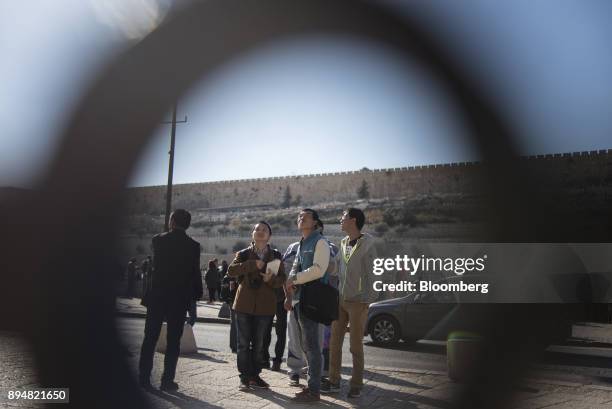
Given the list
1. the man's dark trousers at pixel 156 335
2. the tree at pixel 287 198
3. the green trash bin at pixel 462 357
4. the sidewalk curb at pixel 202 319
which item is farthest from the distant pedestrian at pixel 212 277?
the tree at pixel 287 198

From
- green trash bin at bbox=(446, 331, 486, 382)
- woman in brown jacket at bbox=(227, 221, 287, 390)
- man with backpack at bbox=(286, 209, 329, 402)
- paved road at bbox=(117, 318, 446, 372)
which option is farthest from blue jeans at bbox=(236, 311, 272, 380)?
paved road at bbox=(117, 318, 446, 372)

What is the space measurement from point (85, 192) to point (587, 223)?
2619 cm

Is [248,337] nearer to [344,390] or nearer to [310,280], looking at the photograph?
[310,280]

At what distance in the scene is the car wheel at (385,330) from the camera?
8.33 meters

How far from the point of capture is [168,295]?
4.22m

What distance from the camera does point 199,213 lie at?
4803 centimetres

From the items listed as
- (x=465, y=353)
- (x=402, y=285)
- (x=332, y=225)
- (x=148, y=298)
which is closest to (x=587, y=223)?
(x=332, y=225)

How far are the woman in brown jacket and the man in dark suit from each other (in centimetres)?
37

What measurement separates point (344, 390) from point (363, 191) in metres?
39.6

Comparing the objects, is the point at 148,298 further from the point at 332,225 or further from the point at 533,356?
the point at 332,225

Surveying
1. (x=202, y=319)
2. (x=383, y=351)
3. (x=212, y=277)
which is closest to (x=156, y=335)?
(x=383, y=351)

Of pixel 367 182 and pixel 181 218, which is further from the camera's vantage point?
pixel 367 182

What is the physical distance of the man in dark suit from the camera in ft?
13.8

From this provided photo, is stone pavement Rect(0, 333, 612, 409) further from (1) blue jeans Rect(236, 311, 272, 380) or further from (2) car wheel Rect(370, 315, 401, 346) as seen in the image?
(2) car wheel Rect(370, 315, 401, 346)
